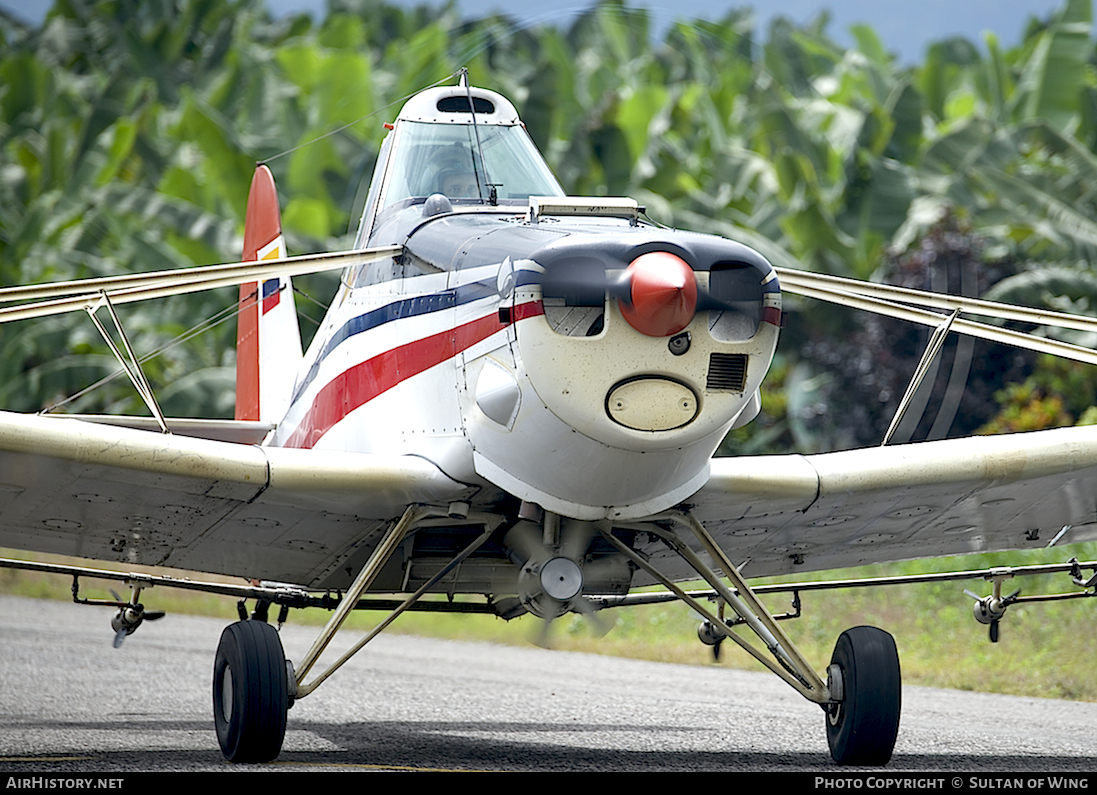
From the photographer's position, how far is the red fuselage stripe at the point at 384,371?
5699 millimetres

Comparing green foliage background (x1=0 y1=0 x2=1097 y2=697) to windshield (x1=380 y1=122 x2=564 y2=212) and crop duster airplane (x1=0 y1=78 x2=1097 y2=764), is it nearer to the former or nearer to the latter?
crop duster airplane (x1=0 y1=78 x2=1097 y2=764)

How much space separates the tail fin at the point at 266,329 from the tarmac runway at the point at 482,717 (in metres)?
2.22

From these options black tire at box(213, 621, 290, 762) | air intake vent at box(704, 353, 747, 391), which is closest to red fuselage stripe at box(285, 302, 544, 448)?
air intake vent at box(704, 353, 747, 391)

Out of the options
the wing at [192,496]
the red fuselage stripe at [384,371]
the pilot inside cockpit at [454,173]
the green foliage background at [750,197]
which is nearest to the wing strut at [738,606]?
the wing at [192,496]

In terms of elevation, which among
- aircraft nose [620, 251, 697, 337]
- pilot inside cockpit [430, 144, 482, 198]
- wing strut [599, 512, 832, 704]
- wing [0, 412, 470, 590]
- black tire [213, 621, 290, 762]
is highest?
pilot inside cockpit [430, 144, 482, 198]

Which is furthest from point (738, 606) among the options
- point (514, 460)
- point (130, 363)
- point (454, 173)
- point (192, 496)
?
point (130, 363)

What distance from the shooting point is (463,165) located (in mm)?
7188

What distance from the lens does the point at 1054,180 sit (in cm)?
1880

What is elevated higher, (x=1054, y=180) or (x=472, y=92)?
(x=1054, y=180)

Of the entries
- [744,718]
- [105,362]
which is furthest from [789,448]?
[744,718]

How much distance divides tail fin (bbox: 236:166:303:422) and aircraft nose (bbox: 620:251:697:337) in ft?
16.4

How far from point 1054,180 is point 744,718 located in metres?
12.6

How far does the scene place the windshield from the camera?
7125mm

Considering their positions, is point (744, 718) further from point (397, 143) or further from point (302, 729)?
point (397, 143)
